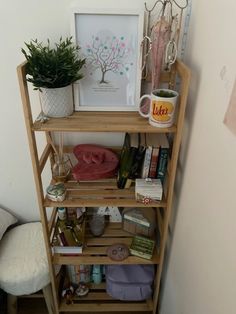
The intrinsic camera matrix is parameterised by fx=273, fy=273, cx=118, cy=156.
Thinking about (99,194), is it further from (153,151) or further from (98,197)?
(153,151)

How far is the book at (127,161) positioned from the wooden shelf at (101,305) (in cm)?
78

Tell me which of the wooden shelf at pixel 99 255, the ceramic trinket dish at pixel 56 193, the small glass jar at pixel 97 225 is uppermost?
the ceramic trinket dish at pixel 56 193

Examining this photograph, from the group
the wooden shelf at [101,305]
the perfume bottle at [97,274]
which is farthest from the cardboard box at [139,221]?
the wooden shelf at [101,305]

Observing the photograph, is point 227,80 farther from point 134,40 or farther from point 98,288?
point 98,288

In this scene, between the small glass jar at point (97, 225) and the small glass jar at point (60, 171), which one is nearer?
the small glass jar at point (60, 171)

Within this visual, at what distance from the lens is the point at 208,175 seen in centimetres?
83

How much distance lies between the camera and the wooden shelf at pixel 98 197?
3.71ft

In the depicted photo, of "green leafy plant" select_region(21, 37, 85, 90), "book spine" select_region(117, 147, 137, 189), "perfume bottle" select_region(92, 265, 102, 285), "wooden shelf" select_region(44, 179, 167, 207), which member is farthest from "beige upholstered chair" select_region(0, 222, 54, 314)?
"green leafy plant" select_region(21, 37, 85, 90)

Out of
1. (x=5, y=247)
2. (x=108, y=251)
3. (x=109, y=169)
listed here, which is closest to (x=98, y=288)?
(x=108, y=251)

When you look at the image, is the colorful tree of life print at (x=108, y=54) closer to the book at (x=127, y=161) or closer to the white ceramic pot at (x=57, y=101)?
the white ceramic pot at (x=57, y=101)

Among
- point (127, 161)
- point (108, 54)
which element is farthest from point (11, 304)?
point (108, 54)

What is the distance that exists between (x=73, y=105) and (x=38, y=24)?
339mm

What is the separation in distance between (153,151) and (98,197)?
0.98 ft

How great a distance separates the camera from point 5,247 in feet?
4.70
